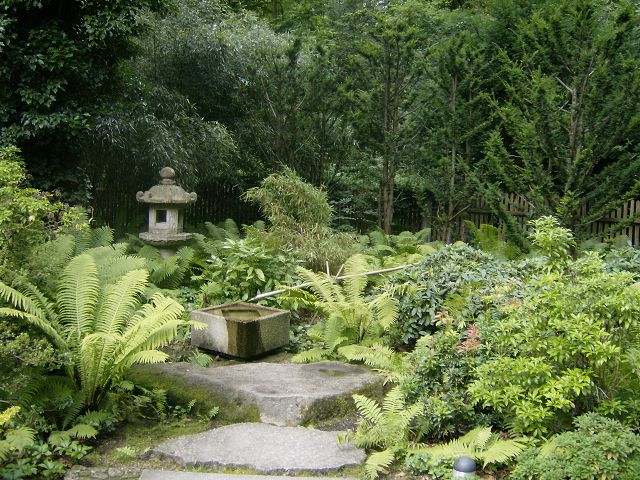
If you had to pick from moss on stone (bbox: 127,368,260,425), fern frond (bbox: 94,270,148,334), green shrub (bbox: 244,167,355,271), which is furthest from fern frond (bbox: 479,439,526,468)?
green shrub (bbox: 244,167,355,271)

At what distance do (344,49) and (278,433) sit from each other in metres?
11.8

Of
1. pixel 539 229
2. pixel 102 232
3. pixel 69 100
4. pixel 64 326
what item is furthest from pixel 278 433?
pixel 69 100

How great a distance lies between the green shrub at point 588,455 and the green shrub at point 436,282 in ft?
7.65

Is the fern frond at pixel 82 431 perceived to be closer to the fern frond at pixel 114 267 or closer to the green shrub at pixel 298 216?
the fern frond at pixel 114 267

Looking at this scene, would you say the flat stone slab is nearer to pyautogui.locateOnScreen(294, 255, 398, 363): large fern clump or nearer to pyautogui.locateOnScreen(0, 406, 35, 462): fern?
pyautogui.locateOnScreen(0, 406, 35, 462): fern

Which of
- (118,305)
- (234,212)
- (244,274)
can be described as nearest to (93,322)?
(118,305)

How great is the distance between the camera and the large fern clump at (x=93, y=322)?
505 cm

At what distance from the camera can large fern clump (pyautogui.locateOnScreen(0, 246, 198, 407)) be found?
5.05m

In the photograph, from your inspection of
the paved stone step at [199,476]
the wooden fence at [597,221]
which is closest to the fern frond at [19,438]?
the paved stone step at [199,476]

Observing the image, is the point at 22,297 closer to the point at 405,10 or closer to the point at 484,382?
the point at 484,382

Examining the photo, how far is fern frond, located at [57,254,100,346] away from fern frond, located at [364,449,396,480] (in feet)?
8.25

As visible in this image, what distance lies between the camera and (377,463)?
4238 mm

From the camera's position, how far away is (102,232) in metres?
9.12

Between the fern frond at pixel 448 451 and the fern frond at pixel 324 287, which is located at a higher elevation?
the fern frond at pixel 324 287
